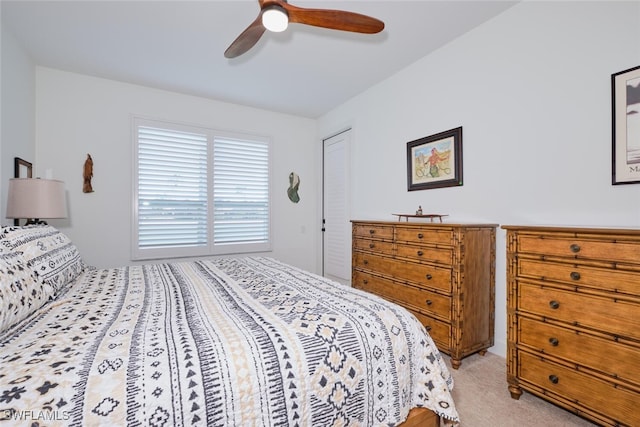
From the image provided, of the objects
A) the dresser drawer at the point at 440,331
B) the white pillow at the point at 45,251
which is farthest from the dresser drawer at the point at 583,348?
the white pillow at the point at 45,251

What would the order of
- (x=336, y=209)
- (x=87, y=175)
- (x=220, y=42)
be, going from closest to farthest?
(x=220, y=42)
(x=87, y=175)
(x=336, y=209)

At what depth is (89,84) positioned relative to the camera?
3238 mm

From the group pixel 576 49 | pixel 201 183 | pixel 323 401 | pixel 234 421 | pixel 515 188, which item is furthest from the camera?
pixel 201 183

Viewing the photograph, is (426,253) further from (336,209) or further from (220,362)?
(336,209)

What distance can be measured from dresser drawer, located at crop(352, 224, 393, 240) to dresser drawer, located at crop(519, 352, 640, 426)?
4.31 ft

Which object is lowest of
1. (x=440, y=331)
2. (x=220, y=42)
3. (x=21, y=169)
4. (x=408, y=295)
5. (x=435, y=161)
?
(x=440, y=331)

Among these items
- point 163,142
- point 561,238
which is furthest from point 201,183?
point 561,238

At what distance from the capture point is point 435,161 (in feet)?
9.22

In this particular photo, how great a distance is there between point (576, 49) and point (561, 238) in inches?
52.7

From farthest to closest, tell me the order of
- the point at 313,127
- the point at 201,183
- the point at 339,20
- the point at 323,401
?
the point at 313,127 < the point at 201,183 < the point at 339,20 < the point at 323,401

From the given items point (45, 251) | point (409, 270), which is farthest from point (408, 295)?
point (45, 251)

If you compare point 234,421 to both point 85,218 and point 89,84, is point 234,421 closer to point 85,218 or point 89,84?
point 85,218

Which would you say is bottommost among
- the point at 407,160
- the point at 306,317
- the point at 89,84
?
the point at 306,317

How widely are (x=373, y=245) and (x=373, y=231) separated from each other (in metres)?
0.14
